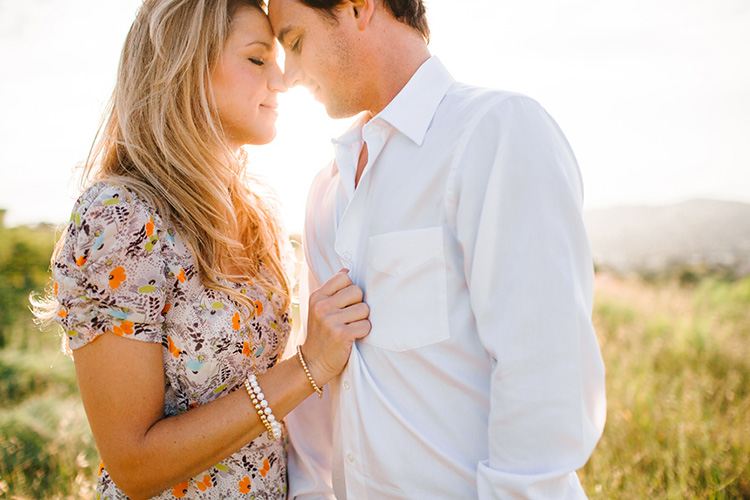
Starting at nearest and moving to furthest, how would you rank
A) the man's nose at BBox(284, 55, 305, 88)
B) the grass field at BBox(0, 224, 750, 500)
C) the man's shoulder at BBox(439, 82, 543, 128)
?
the man's shoulder at BBox(439, 82, 543, 128), the man's nose at BBox(284, 55, 305, 88), the grass field at BBox(0, 224, 750, 500)

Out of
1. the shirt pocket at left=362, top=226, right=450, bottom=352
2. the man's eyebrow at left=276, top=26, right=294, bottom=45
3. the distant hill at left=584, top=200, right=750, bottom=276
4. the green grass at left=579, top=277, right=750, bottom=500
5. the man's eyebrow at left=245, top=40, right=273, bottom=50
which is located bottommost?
the distant hill at left=584, top=200, right=750, bottom=276

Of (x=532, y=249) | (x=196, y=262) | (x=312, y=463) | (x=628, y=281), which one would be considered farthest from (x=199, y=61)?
(x=628, y=281)

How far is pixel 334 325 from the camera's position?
1676 mm

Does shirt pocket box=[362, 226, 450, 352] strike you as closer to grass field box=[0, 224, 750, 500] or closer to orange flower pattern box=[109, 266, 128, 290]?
orange flower pattern box=[109, 266, 128, 290]

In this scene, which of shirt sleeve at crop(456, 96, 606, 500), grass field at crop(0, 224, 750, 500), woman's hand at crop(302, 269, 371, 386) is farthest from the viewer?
grass field at crop(0, 224, 750, 500)

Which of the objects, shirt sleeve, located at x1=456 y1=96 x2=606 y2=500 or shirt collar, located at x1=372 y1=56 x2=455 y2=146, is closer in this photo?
shirt sleeve, located at x1=456 y1=96 x2=606 y2=500

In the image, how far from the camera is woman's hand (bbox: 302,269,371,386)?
5.46 ft

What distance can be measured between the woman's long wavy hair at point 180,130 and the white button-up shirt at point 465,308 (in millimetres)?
480

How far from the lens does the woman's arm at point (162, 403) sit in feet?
5.18

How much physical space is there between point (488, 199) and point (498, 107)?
0.93 ft

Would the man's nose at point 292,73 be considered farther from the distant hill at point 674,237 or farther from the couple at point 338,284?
the distant hill at point 674,237

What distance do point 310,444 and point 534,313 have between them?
1219 mm

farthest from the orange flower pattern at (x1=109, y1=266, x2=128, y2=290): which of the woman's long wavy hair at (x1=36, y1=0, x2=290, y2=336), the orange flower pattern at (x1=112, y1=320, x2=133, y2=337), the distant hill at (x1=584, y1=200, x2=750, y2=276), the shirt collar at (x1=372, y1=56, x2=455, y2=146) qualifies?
the distant hill at (x1=584, y1=200, x2=750, y2=276)

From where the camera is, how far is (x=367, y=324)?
5.47 ft
